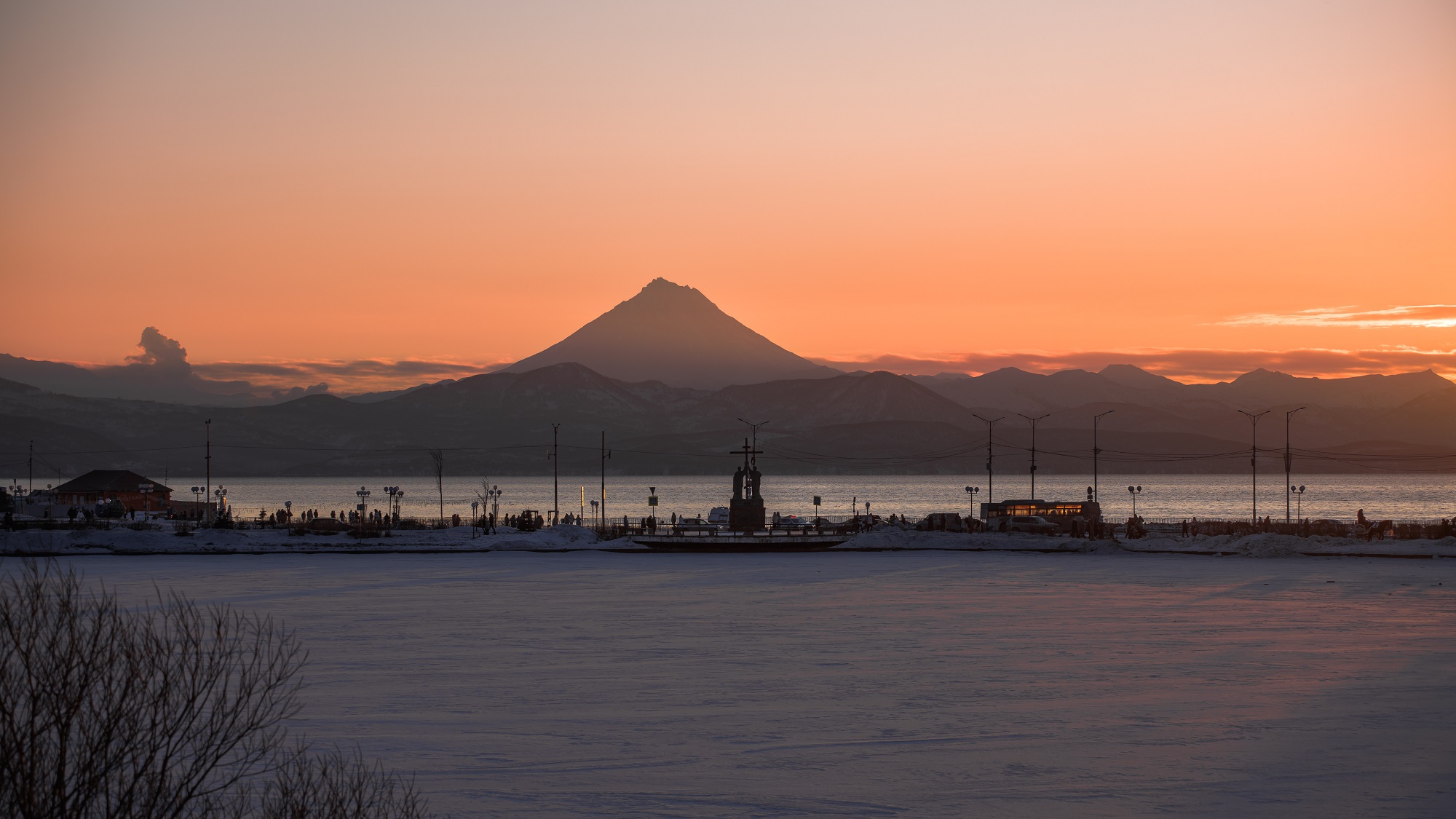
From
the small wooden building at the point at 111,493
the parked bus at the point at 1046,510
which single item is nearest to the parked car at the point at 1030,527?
the parked bus at the point at 1046,510

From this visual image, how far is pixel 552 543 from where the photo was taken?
8812cm

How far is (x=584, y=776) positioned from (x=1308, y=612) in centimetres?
3204

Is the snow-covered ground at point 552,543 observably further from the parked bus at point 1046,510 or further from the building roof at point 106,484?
the building roof at point 106,484

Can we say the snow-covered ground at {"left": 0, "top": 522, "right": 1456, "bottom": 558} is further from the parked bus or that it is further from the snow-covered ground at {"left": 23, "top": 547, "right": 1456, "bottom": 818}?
the parked bus

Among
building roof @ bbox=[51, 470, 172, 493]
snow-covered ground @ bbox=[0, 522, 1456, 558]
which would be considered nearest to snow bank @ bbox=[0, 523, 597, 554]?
snow-covered ground @ bbox=[0, 522, 1456, 558]

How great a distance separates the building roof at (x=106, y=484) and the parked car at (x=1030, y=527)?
9962 centimetres

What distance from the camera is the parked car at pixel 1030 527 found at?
96.2 metres

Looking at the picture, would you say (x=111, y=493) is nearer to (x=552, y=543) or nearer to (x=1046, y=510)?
(x=552, y=543)

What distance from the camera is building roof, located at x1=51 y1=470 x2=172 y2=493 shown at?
14438 cm

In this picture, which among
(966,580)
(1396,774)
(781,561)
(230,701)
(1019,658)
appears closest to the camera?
(1396,774)

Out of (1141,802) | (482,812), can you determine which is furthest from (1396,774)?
(482,812)

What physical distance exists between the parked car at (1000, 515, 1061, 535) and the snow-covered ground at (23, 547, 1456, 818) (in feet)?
139

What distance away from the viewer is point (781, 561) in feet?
247

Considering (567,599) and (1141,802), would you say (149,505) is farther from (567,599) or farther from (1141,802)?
(1141,802)
